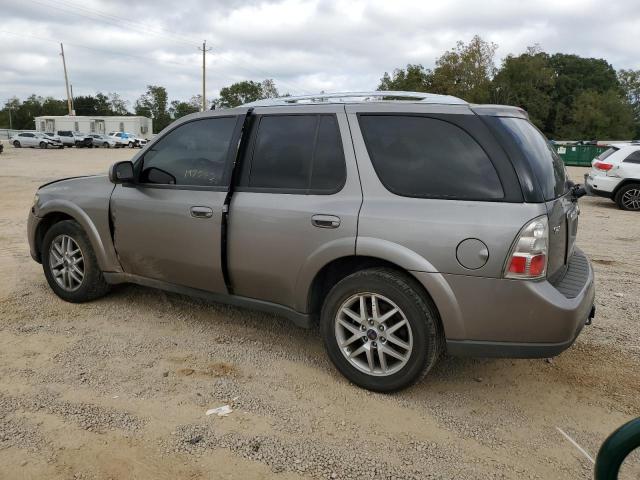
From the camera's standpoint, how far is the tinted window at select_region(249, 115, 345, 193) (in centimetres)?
341

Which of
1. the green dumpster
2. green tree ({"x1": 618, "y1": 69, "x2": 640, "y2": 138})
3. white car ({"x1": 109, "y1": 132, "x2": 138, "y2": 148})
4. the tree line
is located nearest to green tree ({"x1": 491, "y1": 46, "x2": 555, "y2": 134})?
the tree line

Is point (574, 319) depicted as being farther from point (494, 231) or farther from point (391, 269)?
point (391, 269)

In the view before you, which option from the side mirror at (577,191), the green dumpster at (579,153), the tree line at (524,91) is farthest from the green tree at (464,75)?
the side mirror at (577,191)

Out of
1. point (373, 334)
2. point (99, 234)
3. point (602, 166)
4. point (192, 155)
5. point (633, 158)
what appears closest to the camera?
point (373, 334)

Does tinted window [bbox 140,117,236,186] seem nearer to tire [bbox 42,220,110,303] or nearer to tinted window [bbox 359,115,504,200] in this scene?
tire [bbox 42,220,110,303]

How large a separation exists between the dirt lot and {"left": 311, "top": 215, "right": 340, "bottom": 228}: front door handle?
3.37 ft

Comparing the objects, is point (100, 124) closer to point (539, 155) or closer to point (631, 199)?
point (631, 199)

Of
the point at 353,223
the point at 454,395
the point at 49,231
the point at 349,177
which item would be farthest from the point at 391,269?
the point at 49,231

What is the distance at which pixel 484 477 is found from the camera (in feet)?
8.33

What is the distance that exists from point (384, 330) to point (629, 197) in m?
11.0

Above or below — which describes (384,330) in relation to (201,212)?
below

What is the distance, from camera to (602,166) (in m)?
12.3

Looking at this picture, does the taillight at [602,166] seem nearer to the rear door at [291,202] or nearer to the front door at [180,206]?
the rear door at [291,202]

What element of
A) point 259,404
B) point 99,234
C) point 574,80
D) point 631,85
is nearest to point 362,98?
point 259,404
